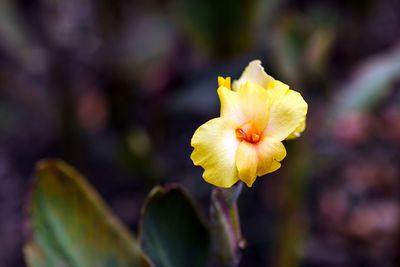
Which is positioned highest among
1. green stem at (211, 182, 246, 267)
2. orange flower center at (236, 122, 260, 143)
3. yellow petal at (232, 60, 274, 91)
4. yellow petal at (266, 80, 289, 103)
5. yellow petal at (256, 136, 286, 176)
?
yellow petal at (232, 60, 274, 91)

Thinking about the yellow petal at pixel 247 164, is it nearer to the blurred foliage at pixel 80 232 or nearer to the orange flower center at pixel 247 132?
the orange flower center at pixel 247 132

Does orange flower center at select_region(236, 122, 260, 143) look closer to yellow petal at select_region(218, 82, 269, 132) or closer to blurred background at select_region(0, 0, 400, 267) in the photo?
yellow petal at select_region(218, 82, 269, 132)

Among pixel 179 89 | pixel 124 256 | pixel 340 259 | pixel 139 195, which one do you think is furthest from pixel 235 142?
pixel 139 195

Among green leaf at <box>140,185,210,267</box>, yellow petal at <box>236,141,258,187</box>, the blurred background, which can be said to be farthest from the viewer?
the blurred background

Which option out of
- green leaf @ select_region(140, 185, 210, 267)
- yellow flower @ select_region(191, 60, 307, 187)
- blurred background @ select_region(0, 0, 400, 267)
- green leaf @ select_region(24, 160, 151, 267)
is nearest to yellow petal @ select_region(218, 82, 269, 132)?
yellow flower @ select_region(191, 60, 307, 187)

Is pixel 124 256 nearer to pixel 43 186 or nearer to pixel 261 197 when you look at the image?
pixel 43 186

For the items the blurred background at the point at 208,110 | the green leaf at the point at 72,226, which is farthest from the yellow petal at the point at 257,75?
the blurred background at the point at 208,110
